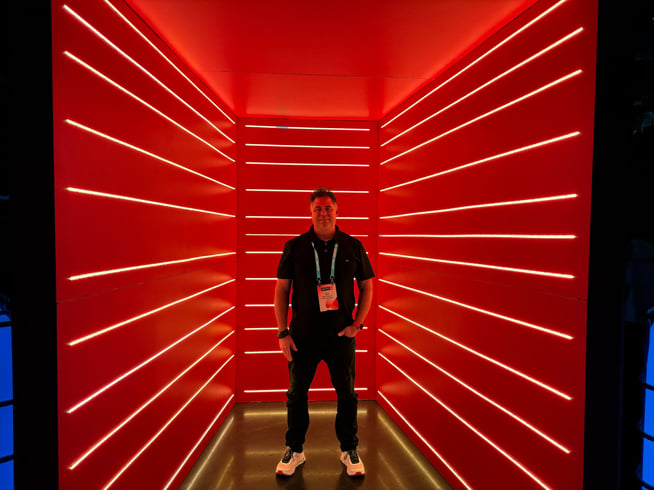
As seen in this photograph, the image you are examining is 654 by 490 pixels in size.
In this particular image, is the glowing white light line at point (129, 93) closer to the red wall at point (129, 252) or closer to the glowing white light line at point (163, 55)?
the red wall at point (129, 252)

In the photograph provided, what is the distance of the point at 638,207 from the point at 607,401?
2.49ft

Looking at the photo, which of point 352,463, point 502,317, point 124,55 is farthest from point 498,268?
point 124,55

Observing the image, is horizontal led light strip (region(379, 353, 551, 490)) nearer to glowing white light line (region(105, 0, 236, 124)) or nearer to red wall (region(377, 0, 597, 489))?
red wall (region(377, 0, 597, 489))

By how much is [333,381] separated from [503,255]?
4.78 ft

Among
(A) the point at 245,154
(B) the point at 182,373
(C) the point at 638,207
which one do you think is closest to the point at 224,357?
(B) the point at 182,373

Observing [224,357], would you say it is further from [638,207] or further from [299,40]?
[638,207]

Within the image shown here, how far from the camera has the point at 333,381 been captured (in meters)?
2.77

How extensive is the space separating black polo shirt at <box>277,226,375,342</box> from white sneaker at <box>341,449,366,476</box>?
917mm

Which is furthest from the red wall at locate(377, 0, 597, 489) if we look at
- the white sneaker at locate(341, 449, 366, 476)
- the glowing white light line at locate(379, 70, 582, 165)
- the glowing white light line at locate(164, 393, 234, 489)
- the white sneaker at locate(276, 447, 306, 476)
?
the glowing white light line at locate(164, 393, 234, 489)

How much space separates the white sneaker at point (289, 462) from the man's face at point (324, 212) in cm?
164

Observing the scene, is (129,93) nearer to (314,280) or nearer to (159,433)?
(314,280)

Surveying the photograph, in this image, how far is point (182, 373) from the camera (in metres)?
2.63

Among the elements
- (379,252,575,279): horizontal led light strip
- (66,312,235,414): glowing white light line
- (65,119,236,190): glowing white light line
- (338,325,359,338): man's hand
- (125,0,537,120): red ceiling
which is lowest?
(66,312,235,414): glowing white light line

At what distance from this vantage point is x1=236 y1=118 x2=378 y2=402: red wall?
3939mm
